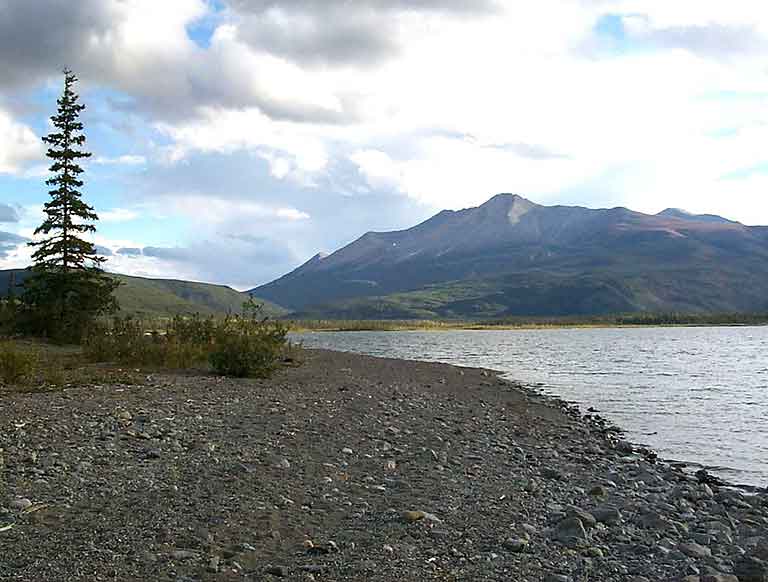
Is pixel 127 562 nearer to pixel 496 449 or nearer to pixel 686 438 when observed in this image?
pixel 496 449

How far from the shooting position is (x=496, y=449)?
55.8 feet

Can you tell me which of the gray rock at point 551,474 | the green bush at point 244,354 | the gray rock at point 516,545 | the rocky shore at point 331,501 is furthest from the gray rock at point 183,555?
the green bush at point 244,354

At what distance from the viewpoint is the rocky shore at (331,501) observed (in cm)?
840

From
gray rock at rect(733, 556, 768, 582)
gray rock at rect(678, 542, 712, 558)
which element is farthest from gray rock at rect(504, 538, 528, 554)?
gray rock at rect(733, 556, 768, 582)

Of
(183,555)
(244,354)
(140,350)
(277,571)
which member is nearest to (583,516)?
(277,571)

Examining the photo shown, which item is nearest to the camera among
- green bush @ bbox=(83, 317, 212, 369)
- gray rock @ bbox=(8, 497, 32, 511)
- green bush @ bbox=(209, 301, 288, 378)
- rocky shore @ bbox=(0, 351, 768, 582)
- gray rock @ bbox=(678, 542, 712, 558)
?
rocky shore @ bbox=(0, 351, 768, 582)

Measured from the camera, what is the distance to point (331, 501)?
11.0 m

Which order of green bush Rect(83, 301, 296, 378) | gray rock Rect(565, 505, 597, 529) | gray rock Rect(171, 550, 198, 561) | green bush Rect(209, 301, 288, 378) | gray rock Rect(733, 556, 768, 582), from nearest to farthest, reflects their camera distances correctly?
1. gray rock Rect(171, 550, 198, 561)
2. gray rock Rect(733, 556, 768, 582)
3. gray rock Rect(565, 505, 597, 529)
4. green bush Rect(209, 301, 288, 378)
5. green bush Rect(83, 301, 296, 378)

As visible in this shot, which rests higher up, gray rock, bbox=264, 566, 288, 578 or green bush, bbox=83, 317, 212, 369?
green bush, bbox=83, 317, 212, 369

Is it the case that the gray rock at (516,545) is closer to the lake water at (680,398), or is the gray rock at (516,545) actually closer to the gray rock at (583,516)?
the gray rock at (583,516)

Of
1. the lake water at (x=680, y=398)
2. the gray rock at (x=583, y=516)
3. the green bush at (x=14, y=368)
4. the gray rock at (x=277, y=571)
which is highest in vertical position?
the green bush at (x=14, y=368)

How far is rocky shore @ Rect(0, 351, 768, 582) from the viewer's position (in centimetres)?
840

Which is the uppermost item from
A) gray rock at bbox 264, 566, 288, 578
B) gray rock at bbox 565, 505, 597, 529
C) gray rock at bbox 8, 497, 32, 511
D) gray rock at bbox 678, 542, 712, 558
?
gray rock at bbox 8, 497, 32, 511

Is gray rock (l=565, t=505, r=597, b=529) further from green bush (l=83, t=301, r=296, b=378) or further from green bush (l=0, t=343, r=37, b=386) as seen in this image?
green bush (l=83, t=301, r=296, b=378)
